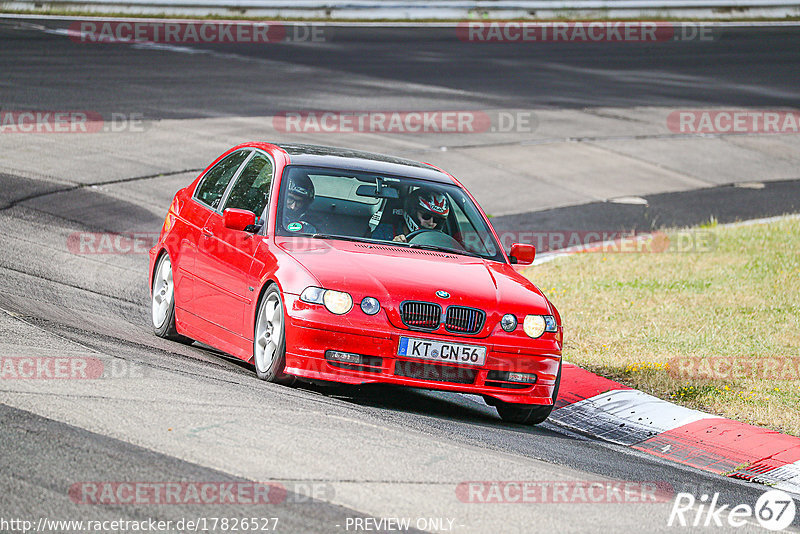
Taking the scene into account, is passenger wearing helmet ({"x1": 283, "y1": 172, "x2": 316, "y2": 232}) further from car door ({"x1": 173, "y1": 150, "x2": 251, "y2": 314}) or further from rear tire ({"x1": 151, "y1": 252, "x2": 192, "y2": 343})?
rear tire ({"x1": 151, "y1": 252, "x2": 192, "y2": 343})

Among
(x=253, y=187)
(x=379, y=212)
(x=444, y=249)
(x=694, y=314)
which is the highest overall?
(x=253, y=187)

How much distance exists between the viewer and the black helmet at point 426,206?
8.70m

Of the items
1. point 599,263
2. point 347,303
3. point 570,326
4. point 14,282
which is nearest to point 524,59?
point 599,263

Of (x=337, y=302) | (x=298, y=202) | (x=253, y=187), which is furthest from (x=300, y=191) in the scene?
(x=337, y=302)

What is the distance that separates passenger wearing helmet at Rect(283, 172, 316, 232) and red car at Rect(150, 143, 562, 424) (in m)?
0.01

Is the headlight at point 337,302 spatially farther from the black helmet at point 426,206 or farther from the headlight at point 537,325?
the black helmet at point 426,206

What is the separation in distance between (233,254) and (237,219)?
12.6 inches

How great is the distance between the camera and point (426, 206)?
8805 millimetres

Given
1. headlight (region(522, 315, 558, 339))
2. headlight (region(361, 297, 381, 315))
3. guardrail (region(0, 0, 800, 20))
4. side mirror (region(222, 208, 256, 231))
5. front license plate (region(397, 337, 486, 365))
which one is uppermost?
guardrail (region(0, 0, 800, 20))

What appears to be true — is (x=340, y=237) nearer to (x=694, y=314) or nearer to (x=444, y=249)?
(x=444, y=249)

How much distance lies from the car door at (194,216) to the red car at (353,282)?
2 centimetres

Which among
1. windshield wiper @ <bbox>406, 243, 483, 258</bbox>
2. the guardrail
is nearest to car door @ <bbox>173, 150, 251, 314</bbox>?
windshield wiper @ <bbox>406, 243, 483, 258</bbox>

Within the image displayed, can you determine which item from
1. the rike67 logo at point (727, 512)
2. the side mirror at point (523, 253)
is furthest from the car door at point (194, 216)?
the rike67 logo at point (727, 512)

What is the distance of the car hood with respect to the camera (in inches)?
293
